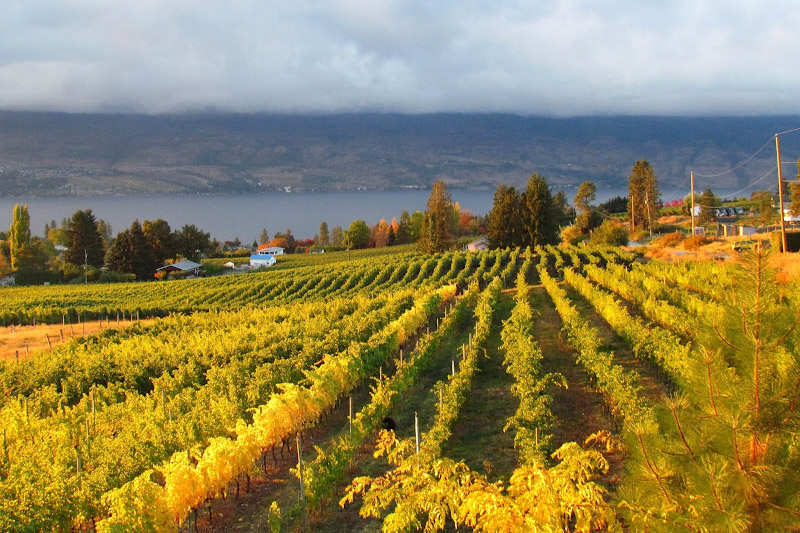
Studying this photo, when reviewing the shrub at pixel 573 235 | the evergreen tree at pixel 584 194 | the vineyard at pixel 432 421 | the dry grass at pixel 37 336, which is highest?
the evergreen tree at pixel 584 194

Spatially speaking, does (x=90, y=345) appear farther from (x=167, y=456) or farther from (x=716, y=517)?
(x=716, y=517)

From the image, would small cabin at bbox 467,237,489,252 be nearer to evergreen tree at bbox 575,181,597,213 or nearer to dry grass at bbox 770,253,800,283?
evergreen tree at bbox 575,181,597,213

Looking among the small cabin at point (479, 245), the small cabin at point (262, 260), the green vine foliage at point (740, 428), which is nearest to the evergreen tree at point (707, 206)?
the small cabin at point (479, 245)

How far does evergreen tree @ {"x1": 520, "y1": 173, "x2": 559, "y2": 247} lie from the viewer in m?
70.6

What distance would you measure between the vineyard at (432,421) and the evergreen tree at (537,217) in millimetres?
36798

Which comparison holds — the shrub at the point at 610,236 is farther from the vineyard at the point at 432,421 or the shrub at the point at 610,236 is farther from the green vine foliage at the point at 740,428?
the green vine foliage at the point at 740,428

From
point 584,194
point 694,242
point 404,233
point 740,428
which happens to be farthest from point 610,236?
point 740,428

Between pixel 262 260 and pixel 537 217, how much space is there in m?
38.1

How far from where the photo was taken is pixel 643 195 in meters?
72.0

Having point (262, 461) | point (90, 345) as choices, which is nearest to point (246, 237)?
point (90, 345)

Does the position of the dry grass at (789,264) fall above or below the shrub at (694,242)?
below

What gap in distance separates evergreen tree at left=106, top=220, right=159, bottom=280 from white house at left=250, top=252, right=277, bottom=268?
13.5m

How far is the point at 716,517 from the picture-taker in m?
3.99

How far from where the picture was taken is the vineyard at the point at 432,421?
416 centimetres
